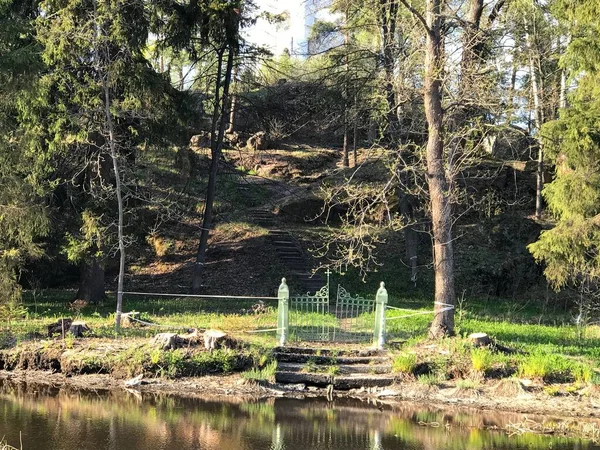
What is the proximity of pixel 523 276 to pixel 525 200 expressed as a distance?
5.24m

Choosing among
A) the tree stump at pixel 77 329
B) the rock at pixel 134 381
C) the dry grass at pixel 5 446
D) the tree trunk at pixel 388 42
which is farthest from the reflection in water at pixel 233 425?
the tree trunk at pixel 388 42

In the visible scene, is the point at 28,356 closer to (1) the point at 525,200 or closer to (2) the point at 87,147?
(2) the point at 87,147

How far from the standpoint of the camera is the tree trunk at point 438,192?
1305cm

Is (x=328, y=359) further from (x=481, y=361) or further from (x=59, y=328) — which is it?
(x=59, y=328)

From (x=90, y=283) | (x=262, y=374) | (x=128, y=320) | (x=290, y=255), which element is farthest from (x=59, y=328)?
(x=290, y=255)

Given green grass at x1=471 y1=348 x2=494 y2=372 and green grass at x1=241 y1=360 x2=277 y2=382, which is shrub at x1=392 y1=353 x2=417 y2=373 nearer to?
green grass at x1=471 y1=348 x2=494 y2=372

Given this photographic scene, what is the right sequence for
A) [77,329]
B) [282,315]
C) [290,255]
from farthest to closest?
[290,255]
[77,329]
[282,315]

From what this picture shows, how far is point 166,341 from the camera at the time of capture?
11.7 metres

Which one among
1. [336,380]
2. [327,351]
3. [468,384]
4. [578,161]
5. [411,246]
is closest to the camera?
[468,384]

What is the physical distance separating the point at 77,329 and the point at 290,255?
12497 millimetres

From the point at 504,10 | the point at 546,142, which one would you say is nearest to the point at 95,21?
the point at 546,142

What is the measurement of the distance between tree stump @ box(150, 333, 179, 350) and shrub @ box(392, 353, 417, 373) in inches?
162

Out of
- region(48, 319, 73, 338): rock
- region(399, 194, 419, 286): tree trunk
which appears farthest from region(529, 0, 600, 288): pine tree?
region(48, 319, 73, 338): rock

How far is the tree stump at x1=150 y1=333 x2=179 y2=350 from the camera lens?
11.7 m
